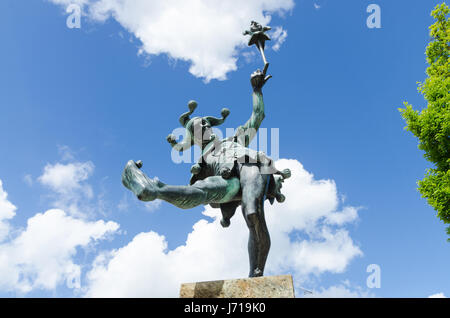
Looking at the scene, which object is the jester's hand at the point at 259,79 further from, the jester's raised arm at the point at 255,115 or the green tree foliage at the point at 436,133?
the green tree foliage at the point at 436,133

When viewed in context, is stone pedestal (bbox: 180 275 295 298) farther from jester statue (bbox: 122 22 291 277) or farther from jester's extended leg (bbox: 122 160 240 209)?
jester's extended leg (bbox: 122 160 240 209)

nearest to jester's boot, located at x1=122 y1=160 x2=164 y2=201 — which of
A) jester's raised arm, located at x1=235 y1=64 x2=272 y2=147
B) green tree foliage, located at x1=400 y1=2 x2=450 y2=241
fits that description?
jester's raised arm, located at x1=235 y1=64 x2=272 y2=147

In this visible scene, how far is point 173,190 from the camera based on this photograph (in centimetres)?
312

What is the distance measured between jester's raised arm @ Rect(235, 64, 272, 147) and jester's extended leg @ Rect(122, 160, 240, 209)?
117cm

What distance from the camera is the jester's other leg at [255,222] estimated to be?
12.6 ft

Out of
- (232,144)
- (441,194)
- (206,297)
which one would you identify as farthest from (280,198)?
(441,194)

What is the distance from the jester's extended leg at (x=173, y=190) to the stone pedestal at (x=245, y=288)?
823mm

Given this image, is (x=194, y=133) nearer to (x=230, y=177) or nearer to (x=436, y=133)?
(x=230, y=177)

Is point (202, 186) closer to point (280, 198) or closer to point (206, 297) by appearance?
point (206, 297)

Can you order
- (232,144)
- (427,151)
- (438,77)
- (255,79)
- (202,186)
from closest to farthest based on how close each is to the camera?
(202,186) → (232,144) → (255,79) → (427,151) → (438,77)

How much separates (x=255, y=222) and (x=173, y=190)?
1.21 meters

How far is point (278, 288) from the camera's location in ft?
10.1

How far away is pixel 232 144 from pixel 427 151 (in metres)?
6.15

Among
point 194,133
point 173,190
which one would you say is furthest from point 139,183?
point 194,133
